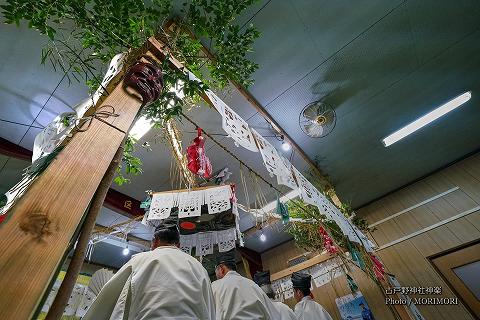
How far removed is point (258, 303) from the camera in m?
2.92

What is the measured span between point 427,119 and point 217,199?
610 centimetres

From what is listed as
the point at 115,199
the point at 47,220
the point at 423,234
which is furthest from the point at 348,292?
Result: the point at 47,220

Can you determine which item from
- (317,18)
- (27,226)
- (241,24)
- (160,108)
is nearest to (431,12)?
(317,18)

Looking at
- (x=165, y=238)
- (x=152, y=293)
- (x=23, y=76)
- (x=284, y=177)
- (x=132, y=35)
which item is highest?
(x=23, y=76)

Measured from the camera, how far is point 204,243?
5.27 metres

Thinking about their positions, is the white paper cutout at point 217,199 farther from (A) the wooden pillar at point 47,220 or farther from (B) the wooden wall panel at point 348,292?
(B) the wooden wall panel at point 348,292

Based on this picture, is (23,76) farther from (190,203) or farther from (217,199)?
(217,199)

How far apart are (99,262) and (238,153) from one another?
7.09 m

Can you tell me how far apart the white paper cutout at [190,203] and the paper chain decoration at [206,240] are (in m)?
1.36

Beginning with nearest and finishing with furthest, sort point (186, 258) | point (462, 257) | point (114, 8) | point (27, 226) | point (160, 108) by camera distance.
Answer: point (27, 226) < point (186, 258) < point (114, 8) < point (160, 108) < point (462, 257)

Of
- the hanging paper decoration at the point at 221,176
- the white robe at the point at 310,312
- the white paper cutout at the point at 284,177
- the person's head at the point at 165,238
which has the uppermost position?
the hanging paper decoration at the point at 221,176

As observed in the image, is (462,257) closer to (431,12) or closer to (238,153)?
(431,12)

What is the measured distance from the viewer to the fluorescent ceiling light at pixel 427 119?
575 cm

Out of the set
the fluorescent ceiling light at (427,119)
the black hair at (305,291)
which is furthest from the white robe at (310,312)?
the fluorescent ceiling light at (427,119)
